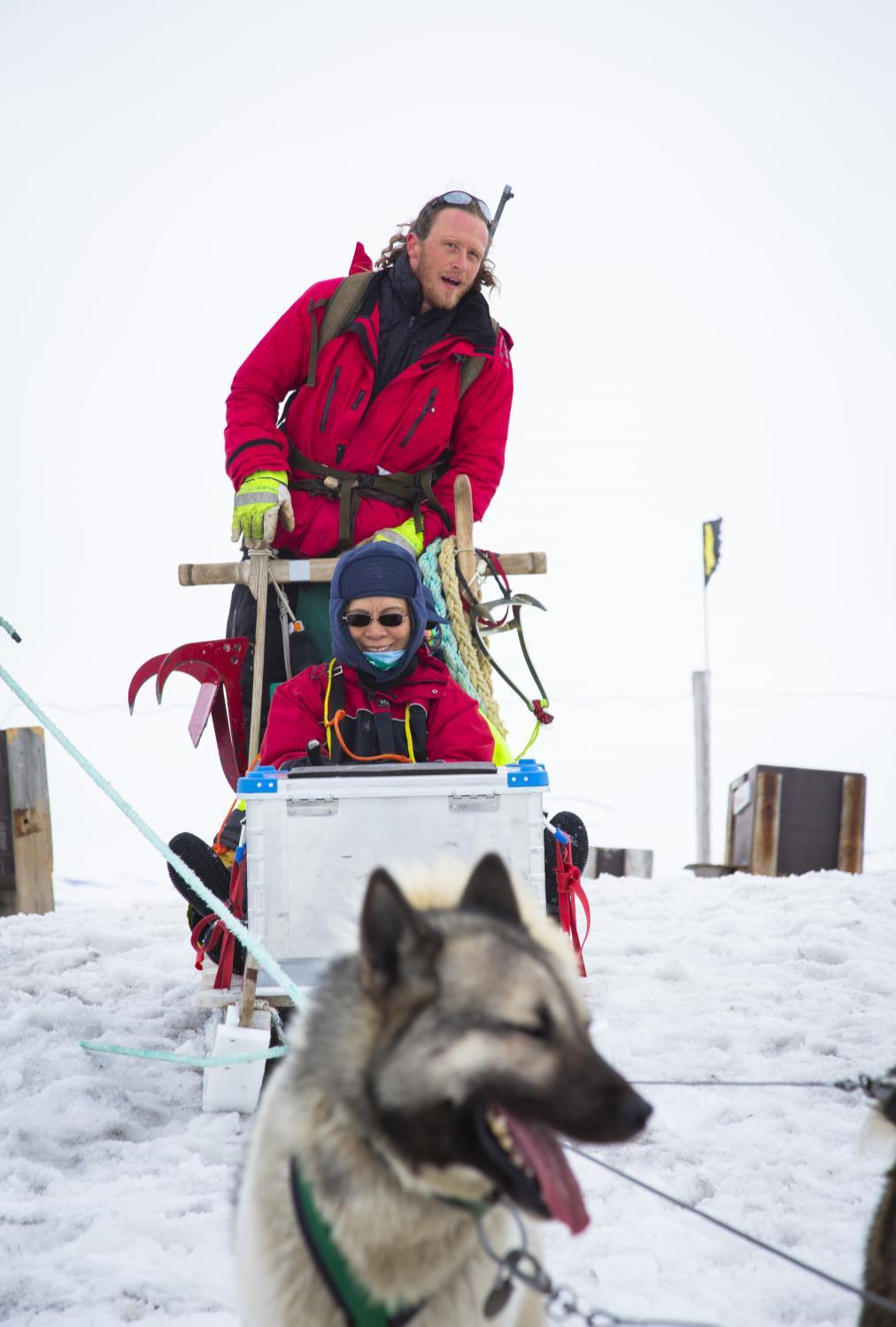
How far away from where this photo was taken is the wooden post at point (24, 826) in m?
5.91

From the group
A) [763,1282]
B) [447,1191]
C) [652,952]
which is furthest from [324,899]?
[652,952]

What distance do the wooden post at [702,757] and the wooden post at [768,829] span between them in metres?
1.23

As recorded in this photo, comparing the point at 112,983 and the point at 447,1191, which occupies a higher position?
the point at 447,1191

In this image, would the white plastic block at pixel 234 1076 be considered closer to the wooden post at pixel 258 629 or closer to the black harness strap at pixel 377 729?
the black harness strap at pixel 377 729

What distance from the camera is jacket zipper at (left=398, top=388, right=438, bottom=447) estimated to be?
14.4ft

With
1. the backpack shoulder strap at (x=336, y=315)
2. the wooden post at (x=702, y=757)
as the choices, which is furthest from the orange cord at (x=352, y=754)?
the wooden post at (x=702, y=757)

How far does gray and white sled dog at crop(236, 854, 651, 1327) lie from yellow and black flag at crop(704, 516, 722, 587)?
8.87 meters

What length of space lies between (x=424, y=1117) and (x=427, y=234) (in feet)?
12.2

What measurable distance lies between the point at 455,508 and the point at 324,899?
189 cm

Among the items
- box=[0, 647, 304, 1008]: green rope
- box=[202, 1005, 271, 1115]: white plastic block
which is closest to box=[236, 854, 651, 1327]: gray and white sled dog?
box=[0, 647, 304, 1008]: green rope

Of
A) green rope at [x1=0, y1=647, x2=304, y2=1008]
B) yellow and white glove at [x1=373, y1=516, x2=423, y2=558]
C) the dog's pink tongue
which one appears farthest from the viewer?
yellow and white glove at [x1=373, y1=516, x2=423, y2=558]

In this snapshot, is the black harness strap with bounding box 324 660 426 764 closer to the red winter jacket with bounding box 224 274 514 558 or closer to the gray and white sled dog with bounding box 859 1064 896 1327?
the red winter jacket with bounding box 224 274 514 558

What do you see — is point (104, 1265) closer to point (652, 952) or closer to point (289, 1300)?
point (289, 1300)

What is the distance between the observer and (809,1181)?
111 inches
